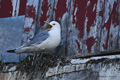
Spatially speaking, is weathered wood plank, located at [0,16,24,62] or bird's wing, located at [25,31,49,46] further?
weathered wood plank, located at [0,16,24,62]

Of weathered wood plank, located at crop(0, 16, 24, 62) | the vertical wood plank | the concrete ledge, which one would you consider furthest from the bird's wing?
the concrete ledge

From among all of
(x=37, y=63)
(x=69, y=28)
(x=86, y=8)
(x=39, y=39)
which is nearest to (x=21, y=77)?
(x=37, y=63)

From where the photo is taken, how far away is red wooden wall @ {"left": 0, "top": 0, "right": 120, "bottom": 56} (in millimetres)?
3979

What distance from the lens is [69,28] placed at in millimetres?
4121

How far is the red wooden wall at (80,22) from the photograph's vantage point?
3979mm

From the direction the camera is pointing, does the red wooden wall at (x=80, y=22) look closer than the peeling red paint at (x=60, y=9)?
Yes

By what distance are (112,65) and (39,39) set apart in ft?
3.64

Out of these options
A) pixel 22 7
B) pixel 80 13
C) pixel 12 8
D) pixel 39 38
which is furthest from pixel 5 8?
pixel 80 13

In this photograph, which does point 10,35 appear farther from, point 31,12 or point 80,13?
point 80,13

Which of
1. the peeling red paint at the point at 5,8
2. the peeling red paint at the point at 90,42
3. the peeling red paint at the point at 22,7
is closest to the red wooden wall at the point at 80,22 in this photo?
the peeling red paint at the point at 90,42

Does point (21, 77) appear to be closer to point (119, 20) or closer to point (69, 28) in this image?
point (69, 28)

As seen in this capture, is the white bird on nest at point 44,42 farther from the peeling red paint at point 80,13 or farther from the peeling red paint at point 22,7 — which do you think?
the peeling red paint at point 22,7

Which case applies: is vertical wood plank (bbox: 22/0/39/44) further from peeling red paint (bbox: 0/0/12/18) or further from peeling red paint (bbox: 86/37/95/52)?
peeling red paint (bbox: 86/37/95/52)

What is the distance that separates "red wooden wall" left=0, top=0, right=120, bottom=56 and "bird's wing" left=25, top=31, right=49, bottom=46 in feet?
0.44
